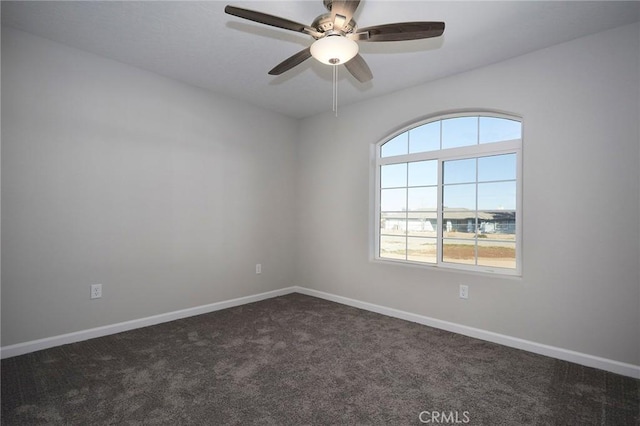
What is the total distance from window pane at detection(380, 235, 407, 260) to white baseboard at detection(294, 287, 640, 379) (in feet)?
2.03

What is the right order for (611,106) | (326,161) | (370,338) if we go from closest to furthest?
(611,106), (370,338), (326,161)

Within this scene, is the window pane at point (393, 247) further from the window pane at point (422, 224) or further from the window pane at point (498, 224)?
the window pane at point (498, 224)

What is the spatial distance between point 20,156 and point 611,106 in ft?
15.4

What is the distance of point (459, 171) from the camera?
337cm

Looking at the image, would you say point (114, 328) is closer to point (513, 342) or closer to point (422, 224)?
point (422, 224)

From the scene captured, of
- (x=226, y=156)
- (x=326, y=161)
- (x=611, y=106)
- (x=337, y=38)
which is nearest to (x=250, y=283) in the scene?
(x=226, y=156)

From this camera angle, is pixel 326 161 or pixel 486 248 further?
pixel 326 161

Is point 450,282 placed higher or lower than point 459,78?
lower

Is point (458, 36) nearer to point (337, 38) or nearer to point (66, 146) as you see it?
point (337, 38)

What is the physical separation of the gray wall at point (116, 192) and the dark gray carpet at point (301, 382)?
493 mm

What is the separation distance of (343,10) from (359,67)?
0.61 m

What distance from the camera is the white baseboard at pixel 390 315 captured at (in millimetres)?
2480

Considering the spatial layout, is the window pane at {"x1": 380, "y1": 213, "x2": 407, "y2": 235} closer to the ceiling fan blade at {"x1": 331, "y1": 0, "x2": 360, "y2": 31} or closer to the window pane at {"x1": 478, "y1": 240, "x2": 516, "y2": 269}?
the window pane at {"x1": 478, "y1": 240, "x2": 516, "y2": 269}

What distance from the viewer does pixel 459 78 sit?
3270mm
